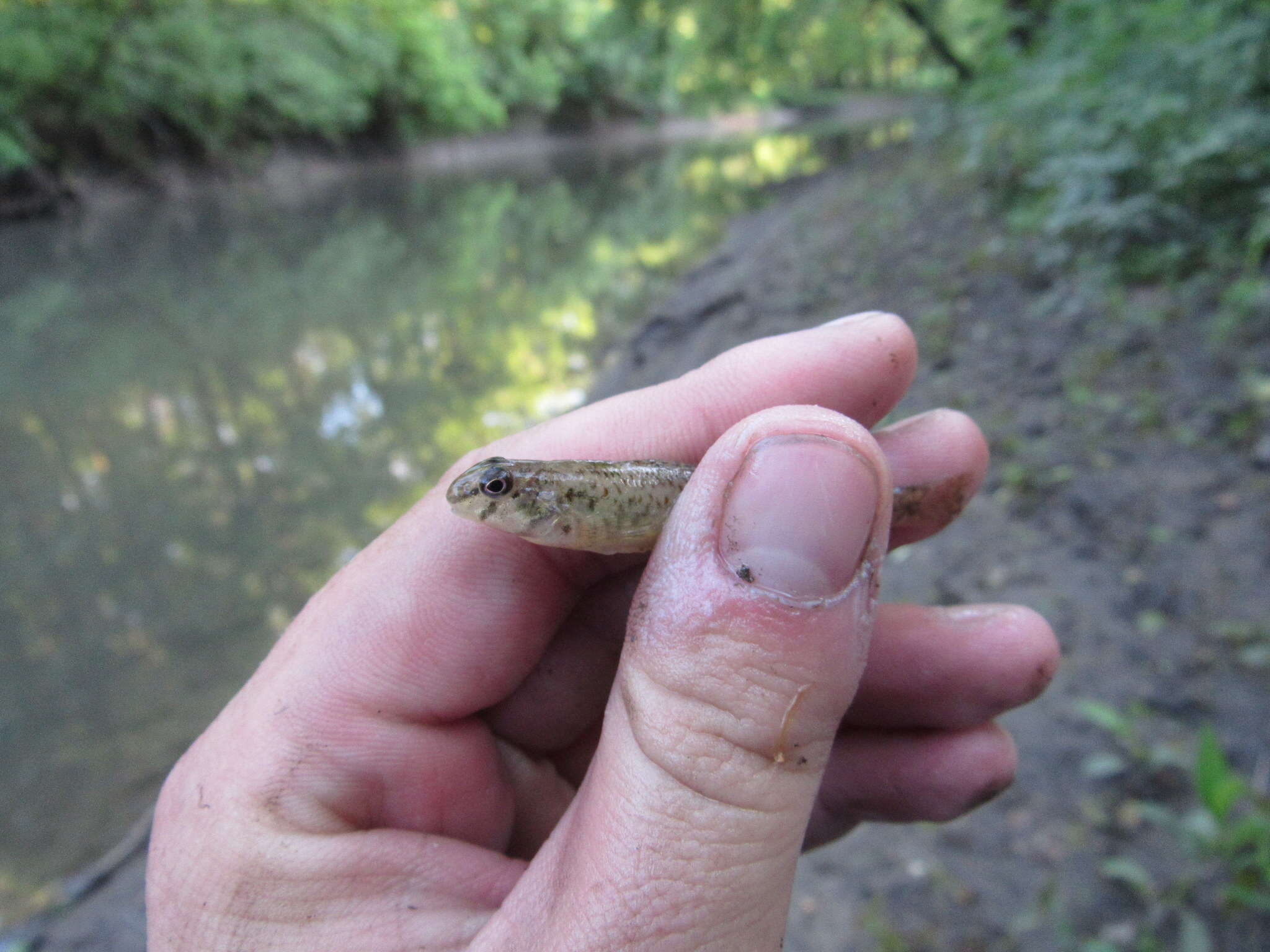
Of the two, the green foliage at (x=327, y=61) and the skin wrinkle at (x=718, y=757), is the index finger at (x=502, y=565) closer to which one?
the skin wrinkle at (x=718, y=757)

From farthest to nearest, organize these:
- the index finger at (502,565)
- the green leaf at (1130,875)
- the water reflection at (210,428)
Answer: the water reflection at (210,428) → the green leaf at (1130,875) → the index finger at (502,565)

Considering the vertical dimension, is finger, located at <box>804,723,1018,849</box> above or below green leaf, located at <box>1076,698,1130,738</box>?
above

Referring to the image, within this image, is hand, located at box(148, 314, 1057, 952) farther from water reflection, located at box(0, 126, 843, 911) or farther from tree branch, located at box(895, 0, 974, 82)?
tree branch, located at box(895, 0, 974, 82)

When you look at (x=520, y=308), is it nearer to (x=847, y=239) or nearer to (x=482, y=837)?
(x=847, y=239)

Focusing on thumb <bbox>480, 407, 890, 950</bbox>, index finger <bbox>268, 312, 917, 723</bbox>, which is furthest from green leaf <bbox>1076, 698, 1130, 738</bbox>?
thumb <bbox>480, 407, 890, 950</bbox>

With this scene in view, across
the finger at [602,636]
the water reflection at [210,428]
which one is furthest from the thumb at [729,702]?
the water reflection at [210,428]

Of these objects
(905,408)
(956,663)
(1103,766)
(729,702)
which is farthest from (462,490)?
(905,408)

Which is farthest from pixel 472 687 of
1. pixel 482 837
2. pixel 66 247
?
pixel 66 247
